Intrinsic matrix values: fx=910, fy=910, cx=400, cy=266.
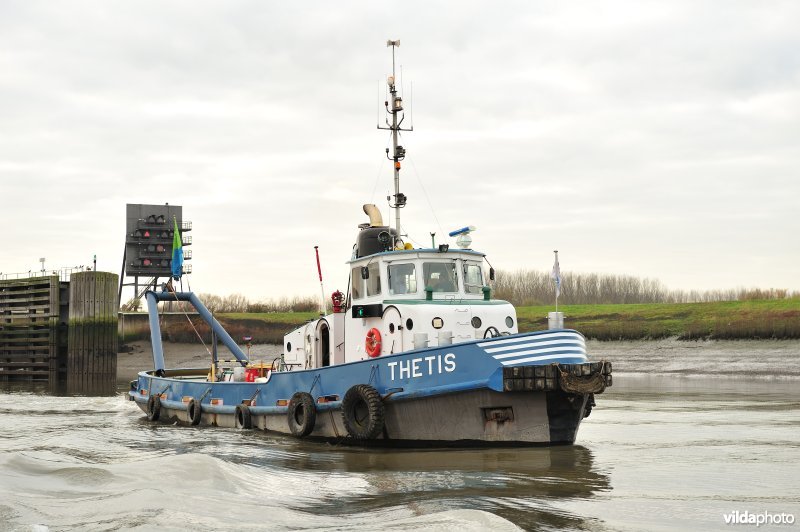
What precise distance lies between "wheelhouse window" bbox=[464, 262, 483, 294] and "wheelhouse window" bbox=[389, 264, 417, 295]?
0.94 m

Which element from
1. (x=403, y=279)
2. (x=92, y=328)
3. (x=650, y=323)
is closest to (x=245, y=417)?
(x=403, y=279)

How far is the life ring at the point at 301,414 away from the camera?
15.2m

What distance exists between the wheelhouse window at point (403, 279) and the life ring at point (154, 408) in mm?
8448

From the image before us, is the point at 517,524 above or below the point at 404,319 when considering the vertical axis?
below

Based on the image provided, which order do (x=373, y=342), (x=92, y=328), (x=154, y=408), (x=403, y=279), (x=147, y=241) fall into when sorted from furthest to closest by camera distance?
(x=147, y=241) → (x=92, y=328) → (x=154, y=408) → (x=403, y=279) → (x=373, y=342)

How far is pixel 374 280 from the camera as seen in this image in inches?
615

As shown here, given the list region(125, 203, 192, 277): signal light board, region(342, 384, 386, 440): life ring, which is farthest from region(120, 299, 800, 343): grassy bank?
region(342, 384, 386, 440): life ring

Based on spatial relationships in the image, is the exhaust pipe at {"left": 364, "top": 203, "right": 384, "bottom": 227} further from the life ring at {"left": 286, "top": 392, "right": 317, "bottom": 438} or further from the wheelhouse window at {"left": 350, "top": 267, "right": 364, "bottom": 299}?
the life ring at {"left": 286, "top": 392, "right": 317, "bottom": 438}

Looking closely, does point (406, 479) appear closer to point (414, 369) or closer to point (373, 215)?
point (414, 369)

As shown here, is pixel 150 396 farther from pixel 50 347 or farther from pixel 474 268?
pixel 50 347

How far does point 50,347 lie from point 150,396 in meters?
21.8

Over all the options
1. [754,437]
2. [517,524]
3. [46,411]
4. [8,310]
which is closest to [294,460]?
[517,524]

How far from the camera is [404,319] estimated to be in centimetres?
1453

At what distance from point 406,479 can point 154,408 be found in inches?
460
